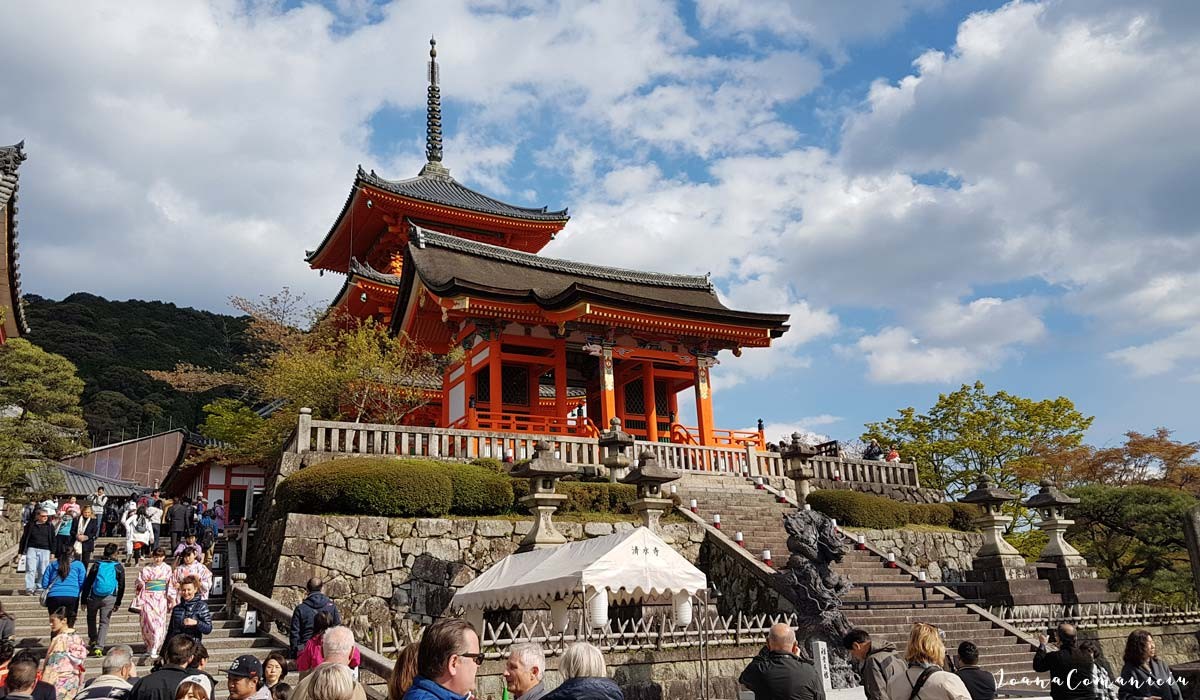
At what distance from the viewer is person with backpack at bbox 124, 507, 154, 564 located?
55.5 feet

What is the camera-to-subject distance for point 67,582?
10.5 m

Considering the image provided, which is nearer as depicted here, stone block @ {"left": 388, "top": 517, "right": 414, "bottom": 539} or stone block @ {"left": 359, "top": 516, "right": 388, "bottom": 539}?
stone block @ {"left": 359, "top": 516, "right": 388, "bottom": 539}

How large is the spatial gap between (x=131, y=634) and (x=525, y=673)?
10.3m

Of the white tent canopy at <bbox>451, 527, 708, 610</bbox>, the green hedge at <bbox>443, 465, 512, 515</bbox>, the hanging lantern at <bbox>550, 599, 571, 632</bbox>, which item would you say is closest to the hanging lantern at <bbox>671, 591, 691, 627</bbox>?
the white tent canopy at <bbox>451, 527, 708, 610</bbox>

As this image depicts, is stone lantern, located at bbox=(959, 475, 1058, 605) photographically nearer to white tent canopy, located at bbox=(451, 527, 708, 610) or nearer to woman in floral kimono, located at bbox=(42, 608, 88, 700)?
white tent canopy, located at bbox=(451, 527, 708, 610)

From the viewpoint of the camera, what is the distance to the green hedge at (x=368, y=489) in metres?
14.3

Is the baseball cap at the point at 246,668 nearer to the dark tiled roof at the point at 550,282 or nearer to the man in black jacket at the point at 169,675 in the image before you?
the man in black jacket at the point at 169,675

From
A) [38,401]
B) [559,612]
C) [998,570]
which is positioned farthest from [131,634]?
[38,401]

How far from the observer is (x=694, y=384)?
85.0 ft

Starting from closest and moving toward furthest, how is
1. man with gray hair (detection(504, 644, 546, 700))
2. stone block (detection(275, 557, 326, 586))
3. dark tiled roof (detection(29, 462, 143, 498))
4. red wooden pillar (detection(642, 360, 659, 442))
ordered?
man with gray hair (detection(504, 644, 546, 700)) → stone block (detection(275, 557, 326, 586)) → red wooden pillar (detection(642, 360, 659, 442)) → dark tiled roof (detection(29, 462, 143, 498))

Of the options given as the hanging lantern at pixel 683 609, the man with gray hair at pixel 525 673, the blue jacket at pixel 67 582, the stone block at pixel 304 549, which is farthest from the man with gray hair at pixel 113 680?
the stone block at pixel 304 549

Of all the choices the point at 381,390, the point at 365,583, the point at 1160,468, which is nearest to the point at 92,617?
the point at 365,583

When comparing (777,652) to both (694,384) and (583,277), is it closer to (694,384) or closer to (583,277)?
(694,384)

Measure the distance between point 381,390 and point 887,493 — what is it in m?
13.7
